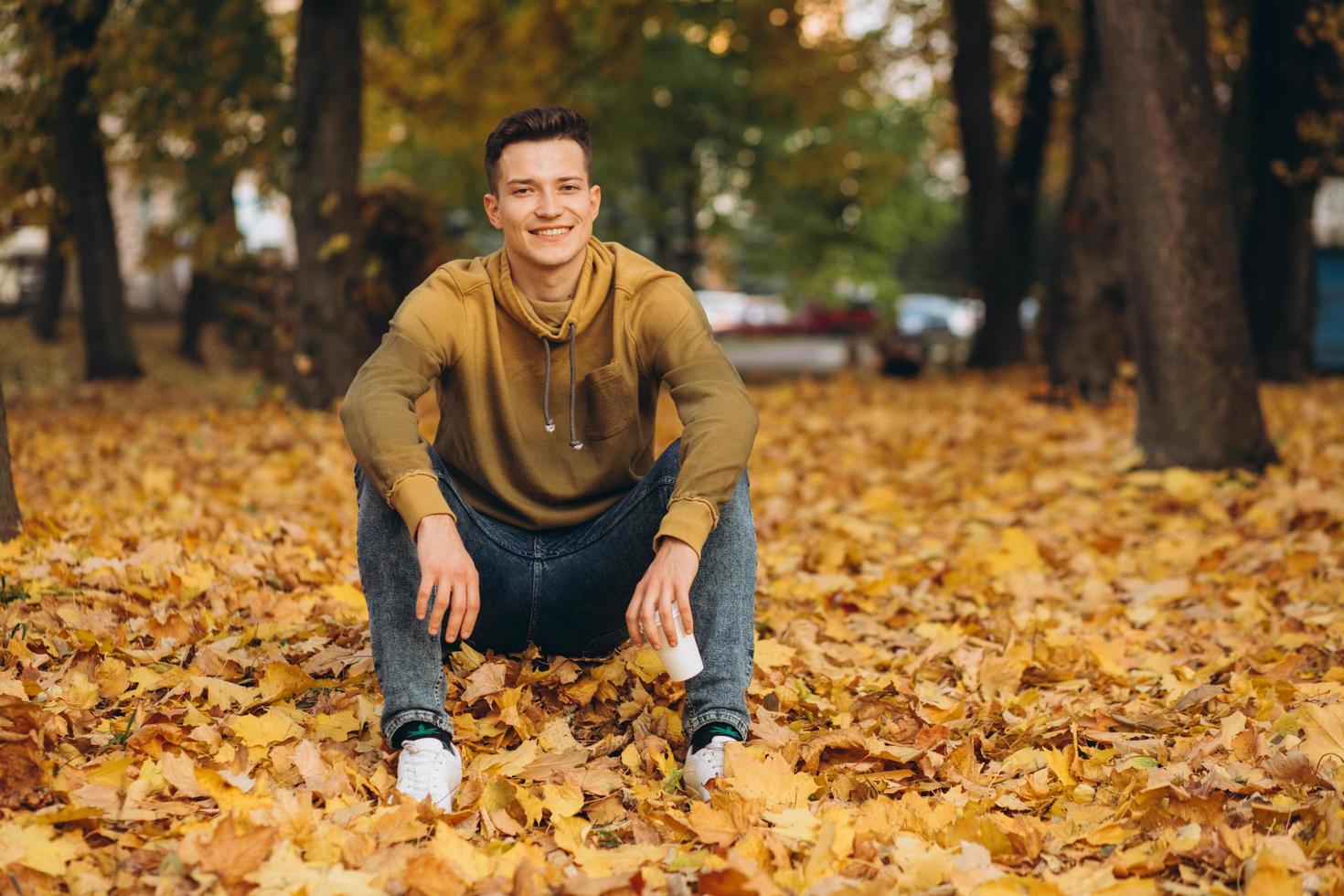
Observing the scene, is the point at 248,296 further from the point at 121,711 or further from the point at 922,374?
the point at 121,711

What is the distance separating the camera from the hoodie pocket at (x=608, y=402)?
3184 mm

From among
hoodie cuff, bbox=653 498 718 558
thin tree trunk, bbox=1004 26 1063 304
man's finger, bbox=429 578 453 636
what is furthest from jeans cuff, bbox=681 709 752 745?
thin tree trunk, bbox=1004 26 1063 304

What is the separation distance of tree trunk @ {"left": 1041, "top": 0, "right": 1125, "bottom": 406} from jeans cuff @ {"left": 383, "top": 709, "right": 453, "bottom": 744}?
28.4ft

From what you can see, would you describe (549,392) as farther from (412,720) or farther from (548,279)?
(412,720)

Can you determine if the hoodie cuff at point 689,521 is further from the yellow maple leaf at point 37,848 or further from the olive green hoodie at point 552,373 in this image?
the yellow maple leaf at point 37,848

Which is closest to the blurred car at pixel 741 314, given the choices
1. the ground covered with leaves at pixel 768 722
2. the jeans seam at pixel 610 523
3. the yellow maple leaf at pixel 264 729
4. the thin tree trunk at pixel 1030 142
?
the thin tree trunk at pixel 1030 142

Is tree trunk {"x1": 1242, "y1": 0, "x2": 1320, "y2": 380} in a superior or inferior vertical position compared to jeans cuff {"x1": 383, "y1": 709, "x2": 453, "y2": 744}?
superior

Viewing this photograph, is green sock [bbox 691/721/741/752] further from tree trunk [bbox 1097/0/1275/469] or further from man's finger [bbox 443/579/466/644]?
tree trunk [bbox 1097/0/1275/469]

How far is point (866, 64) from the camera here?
16.6 meters

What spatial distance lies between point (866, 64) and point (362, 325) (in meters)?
8.70

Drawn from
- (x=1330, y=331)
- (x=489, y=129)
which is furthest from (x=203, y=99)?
(x=1330, y=331)

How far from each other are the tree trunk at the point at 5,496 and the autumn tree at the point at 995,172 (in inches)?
Result: 484

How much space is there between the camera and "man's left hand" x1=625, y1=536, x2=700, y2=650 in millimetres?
2740

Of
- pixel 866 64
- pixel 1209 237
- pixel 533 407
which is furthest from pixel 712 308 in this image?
pixel 533 407
